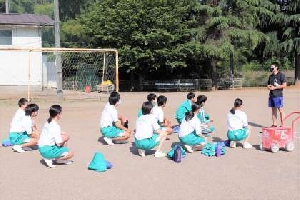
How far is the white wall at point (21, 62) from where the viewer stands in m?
25.9

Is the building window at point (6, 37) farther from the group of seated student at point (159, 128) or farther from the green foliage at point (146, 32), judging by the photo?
the group of seated student at point (159, 128)

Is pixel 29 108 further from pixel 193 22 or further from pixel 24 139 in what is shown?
pixel 193 22

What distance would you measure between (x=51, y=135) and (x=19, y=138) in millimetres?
1713

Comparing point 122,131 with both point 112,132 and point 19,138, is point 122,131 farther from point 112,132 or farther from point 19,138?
point 19,138

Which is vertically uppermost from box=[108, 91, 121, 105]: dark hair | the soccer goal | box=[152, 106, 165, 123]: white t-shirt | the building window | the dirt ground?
the building window

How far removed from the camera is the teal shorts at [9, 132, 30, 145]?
8.26m

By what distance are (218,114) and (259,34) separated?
607 inches

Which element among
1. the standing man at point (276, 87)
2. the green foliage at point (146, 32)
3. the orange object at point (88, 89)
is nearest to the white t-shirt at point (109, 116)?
the standing man at point (276, 87)

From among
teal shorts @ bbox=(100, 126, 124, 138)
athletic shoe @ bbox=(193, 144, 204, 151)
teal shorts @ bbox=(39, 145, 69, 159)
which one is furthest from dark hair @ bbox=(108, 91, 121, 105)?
teal shorts @ bbox=(39, 145, 69, 159)

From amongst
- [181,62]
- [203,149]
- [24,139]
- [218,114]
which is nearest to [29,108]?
[24,139]

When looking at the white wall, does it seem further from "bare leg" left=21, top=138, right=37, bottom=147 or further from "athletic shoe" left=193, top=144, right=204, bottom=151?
"athletic shoe" left=193, top=144, right=204, bottom=151

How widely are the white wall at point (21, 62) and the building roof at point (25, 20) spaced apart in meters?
0.45

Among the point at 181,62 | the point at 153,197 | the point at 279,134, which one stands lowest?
the point at 153,197

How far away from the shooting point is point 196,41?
85.7 ft
